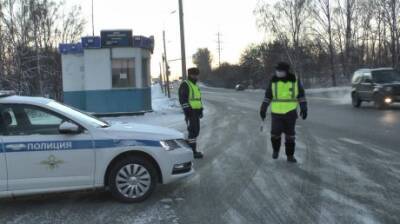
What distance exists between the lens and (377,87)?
76.4ft

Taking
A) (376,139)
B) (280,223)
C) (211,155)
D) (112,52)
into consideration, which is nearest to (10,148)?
(280,223)

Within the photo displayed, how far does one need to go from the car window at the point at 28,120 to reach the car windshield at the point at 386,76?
1915cm

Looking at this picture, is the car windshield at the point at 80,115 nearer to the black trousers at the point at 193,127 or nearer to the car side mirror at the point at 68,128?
the car side mirror at the point at 68,128

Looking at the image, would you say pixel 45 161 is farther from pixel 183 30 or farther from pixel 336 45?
pixel 336 45

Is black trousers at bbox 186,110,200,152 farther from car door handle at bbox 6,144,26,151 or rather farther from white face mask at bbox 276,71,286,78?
car door handle at bbox 6,144,26,151

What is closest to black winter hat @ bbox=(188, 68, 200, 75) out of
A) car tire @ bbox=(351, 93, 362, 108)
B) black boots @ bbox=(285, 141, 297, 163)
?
black boots @ bbox=(285, 141, 297, 163)

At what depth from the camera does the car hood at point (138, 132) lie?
23.3ft

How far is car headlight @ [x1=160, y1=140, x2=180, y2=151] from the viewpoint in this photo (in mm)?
7296

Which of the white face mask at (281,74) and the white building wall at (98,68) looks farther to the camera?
the white building wall at (98,68)

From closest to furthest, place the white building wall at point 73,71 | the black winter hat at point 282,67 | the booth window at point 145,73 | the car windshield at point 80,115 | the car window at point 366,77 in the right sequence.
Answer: the car windshield at point 80,115 → the black winter hat at point 282,67 → the car window at point 366,77 → the booth window at point 145,73 → the white building wall at point 73,71

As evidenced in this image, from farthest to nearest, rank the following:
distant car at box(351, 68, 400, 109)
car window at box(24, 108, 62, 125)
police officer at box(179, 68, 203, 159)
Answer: distant car at box(351, 68, 400, 109)
police officer at box(179, 68, 203, 159)
car window at box(24, 108, 62, 125)

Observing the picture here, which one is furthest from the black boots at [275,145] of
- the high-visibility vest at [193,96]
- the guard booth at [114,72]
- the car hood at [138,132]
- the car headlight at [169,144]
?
the guard booth at [114,72]

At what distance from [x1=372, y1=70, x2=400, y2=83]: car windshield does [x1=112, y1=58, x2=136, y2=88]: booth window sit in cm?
1031

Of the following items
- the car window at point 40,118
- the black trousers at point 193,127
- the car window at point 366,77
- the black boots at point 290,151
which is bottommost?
the black boots at point 290,151
